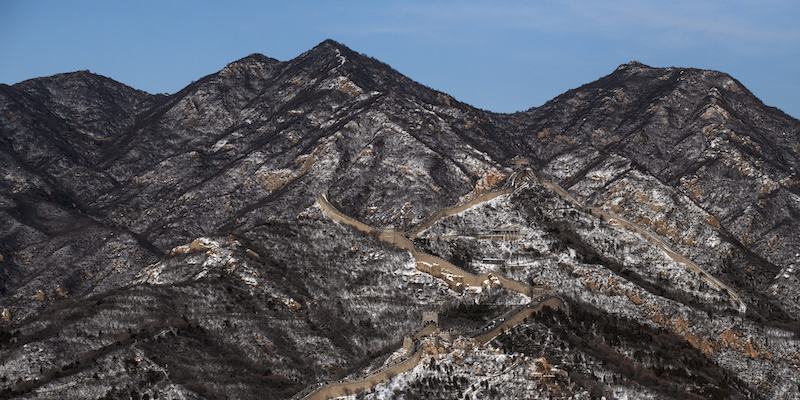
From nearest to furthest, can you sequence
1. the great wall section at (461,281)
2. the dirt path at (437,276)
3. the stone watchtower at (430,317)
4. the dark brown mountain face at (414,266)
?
the dirt path at (437,276)
the great wall section at (461,281)
the dark brown mountain face at (414,266)
the stone watchtower at (430,317)

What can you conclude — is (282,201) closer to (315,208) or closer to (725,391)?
(315,208)

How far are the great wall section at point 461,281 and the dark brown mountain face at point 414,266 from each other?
→ 720 millimetres

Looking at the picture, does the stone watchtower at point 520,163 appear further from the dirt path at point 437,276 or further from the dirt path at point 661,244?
the dirt path at point 437,276

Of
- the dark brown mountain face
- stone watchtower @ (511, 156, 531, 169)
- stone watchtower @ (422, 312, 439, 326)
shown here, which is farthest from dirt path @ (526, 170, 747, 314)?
stone watchtower @ (422, 312, 439, 326)

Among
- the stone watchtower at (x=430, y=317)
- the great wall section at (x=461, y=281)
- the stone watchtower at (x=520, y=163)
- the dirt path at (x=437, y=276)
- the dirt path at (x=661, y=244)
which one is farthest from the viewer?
the stone watchtower at (x=520, y=163)

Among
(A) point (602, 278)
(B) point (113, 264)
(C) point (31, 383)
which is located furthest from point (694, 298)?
(B) point (113, 264)

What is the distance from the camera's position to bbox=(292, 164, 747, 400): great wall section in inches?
3720

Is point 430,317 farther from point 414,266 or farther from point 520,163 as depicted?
point 520,163

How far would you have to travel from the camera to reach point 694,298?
11888 cm

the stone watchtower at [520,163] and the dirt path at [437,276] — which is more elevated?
the stone watchtower at [520,163]

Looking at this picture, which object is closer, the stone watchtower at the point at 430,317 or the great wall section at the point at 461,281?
the great wall section at the point at 461,281

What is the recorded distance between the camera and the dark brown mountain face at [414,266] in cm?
9612

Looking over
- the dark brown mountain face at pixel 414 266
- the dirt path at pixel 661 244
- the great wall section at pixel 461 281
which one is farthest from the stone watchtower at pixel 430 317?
the dirt path at pixel 661 244

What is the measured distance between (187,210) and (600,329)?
96322 mm
